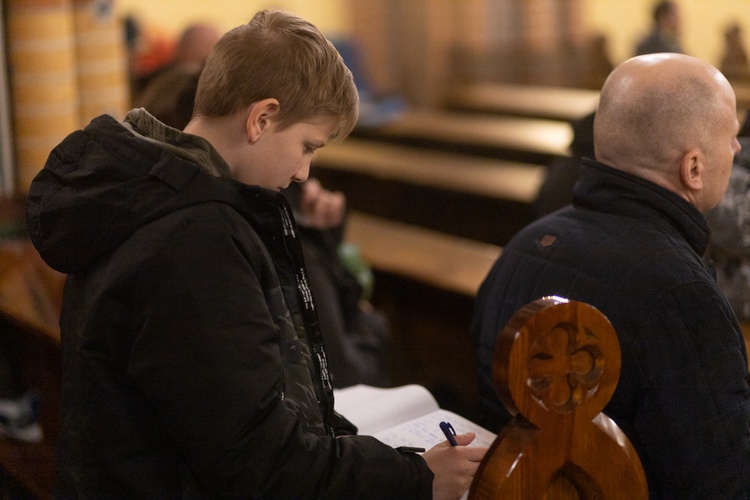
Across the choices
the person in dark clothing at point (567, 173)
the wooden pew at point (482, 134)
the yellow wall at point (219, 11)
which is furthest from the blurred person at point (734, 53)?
the yellow wall at point (219, 11)

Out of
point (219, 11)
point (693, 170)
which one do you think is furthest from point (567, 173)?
point (219, 11)

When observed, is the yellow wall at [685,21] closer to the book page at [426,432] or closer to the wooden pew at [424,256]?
the wooden pew at [424,256]

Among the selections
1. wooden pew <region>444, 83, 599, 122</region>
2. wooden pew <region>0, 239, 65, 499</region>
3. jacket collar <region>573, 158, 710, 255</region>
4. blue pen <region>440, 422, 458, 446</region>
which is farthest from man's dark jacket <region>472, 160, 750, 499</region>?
wooden pew <region>444, 83, 599, 122</region>

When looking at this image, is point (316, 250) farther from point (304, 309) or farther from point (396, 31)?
point (396, 31)

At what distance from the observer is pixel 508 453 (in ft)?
3.92

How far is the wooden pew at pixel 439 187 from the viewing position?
497 cm

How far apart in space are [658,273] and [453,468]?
0.62 meters

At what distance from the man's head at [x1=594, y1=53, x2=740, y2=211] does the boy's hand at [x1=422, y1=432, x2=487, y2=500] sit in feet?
2.63

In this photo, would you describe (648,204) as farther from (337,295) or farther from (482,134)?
(482,134)

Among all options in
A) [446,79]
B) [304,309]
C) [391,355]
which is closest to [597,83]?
[446,79]

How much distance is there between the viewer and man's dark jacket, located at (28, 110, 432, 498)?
44.6 inches

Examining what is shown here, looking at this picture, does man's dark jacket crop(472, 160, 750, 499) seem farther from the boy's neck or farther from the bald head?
the boy's neck

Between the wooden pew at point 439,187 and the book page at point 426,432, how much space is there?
9.73 ft

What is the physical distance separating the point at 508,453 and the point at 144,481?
0.48m
